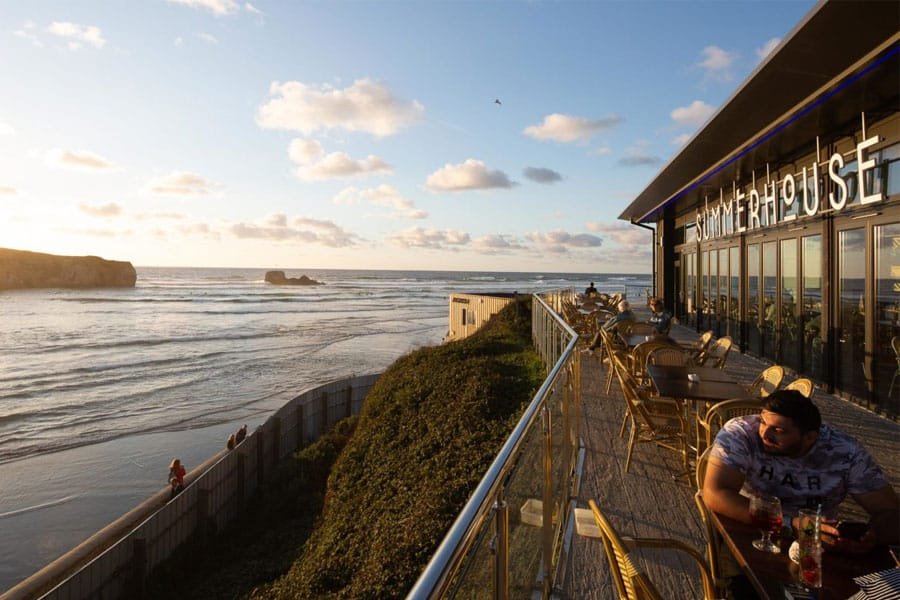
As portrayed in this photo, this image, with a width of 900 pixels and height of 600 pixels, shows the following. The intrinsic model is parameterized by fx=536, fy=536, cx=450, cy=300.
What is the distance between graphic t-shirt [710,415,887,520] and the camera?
8.04ft

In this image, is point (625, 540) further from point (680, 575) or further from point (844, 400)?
point (844, 400)

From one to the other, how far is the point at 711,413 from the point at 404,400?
8382mm

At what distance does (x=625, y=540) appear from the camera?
170cm

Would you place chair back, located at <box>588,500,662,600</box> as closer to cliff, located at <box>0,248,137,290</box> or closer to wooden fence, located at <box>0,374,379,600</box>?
wooden fence, located at <box>0,374,379,600</box>

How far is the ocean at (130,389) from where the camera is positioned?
32.8 ft

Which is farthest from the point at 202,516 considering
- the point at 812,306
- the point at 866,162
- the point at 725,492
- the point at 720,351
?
Answer: the point at 866,162

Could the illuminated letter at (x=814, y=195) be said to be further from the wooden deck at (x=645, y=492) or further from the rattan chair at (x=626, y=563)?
the rattan chair at (x=626, y=563)

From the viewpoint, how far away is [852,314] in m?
7.46

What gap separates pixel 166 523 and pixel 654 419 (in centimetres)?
660

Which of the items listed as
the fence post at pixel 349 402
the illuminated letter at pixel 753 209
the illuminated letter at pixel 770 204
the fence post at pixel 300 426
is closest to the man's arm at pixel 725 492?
the illuminated letter at pixel 770 204

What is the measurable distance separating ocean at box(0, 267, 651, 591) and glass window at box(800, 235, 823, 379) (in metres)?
12.0

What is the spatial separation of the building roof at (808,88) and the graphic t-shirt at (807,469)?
13.1ft

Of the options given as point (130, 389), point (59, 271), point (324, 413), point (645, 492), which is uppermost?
point (59, 271)

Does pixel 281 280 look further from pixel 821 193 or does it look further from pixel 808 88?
pixel 808 88
